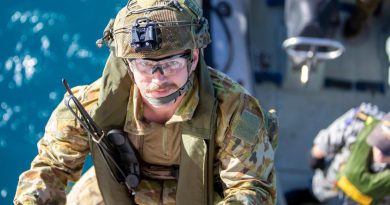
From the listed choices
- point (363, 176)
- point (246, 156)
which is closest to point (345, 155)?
point (363, 176)

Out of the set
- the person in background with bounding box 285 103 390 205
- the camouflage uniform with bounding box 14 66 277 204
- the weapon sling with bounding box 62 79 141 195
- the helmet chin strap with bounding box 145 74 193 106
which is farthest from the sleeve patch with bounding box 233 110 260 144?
the person in background with bounding box 285 103 390 205

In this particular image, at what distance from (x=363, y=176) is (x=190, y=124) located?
1.04 m

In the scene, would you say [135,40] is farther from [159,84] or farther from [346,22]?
[346,22]

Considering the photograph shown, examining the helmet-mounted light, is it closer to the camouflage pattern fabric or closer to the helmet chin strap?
the helmet chin strap

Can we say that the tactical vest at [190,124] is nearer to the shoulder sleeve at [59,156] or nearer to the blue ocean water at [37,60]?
the shoulder sleeve at [59,156]

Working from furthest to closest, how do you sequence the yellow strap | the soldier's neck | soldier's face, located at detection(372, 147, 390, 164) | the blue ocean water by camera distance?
the blue ocean water
the yellow strap
soldier's face, located at detection(372, 147, 390, 164)
the soldier's neck

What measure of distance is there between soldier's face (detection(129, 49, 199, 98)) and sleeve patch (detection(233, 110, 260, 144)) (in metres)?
0.19

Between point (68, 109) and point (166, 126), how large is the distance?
0.85ft

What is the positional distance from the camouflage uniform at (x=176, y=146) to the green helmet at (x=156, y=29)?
0.63 feet

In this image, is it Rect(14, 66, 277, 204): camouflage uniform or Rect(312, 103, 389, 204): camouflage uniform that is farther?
Rect(312, 103, 389, 204): camouflage uniform

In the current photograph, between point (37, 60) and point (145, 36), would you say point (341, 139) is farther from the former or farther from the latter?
point (145, 36)

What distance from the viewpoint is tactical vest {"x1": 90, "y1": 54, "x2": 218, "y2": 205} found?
7.01ft

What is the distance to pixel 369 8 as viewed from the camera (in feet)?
12.5

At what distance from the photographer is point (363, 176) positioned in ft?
9.72
